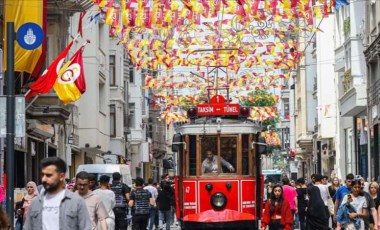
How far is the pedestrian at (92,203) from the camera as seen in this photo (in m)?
14.2

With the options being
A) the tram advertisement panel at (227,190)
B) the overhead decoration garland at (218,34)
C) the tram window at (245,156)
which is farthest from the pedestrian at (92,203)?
the overhead decoration garland at (218,34)

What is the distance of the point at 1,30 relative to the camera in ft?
112

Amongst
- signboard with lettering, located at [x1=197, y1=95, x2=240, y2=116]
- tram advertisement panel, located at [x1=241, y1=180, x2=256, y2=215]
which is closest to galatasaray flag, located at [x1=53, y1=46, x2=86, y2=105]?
signboard with lettering, located at [x1=197, y1=95, x2=240, y2=116]

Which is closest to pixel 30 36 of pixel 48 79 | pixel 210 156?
pixel 48 79

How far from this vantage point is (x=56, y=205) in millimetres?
10570

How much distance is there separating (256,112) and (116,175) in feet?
63.1

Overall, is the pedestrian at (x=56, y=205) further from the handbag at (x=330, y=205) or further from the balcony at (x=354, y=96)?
the balcony at (x=354, y=96)

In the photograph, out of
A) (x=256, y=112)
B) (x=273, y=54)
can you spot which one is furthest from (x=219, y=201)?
(x=256, y=112)

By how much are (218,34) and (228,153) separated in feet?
30.3

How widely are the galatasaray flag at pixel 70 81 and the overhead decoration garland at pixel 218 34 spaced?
171cm

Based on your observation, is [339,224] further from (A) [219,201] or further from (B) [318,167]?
(B) [318,167]

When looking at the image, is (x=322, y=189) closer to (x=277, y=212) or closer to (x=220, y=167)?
(x=220, y=167)

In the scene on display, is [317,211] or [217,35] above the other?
[217,35]

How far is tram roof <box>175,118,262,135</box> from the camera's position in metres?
25.2
